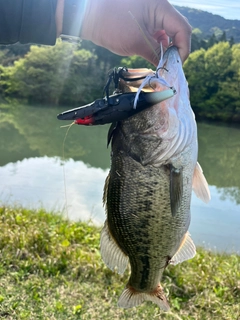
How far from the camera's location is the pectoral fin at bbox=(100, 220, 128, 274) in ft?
6.63

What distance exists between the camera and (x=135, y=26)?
2016 millimetres

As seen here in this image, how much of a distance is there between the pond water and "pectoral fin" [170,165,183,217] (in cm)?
133

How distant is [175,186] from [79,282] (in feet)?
8.06

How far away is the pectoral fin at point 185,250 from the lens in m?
2.07

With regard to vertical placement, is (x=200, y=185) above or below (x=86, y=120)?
below

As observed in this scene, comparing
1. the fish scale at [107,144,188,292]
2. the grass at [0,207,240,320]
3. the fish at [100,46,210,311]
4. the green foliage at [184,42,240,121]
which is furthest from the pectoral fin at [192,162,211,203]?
the green foliage at [184,42,240,121]

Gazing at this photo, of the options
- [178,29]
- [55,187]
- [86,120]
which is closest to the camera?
[86,120]

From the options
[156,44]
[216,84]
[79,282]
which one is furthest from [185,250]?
[216,84]

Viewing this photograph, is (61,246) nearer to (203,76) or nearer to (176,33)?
(176,33)

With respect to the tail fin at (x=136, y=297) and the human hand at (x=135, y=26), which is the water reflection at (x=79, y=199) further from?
the human hand at (x=135, y=26)

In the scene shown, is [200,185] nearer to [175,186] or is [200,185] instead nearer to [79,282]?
[175,186]

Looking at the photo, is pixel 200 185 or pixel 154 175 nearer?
pixel 154 175

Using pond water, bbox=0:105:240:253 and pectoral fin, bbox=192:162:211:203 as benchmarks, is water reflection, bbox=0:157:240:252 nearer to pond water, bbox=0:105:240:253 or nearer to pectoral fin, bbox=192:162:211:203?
pond water, bbox=0:105:240:253

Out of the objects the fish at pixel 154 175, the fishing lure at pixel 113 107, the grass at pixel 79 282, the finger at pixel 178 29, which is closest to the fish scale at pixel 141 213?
the fish at pixel 154 175
